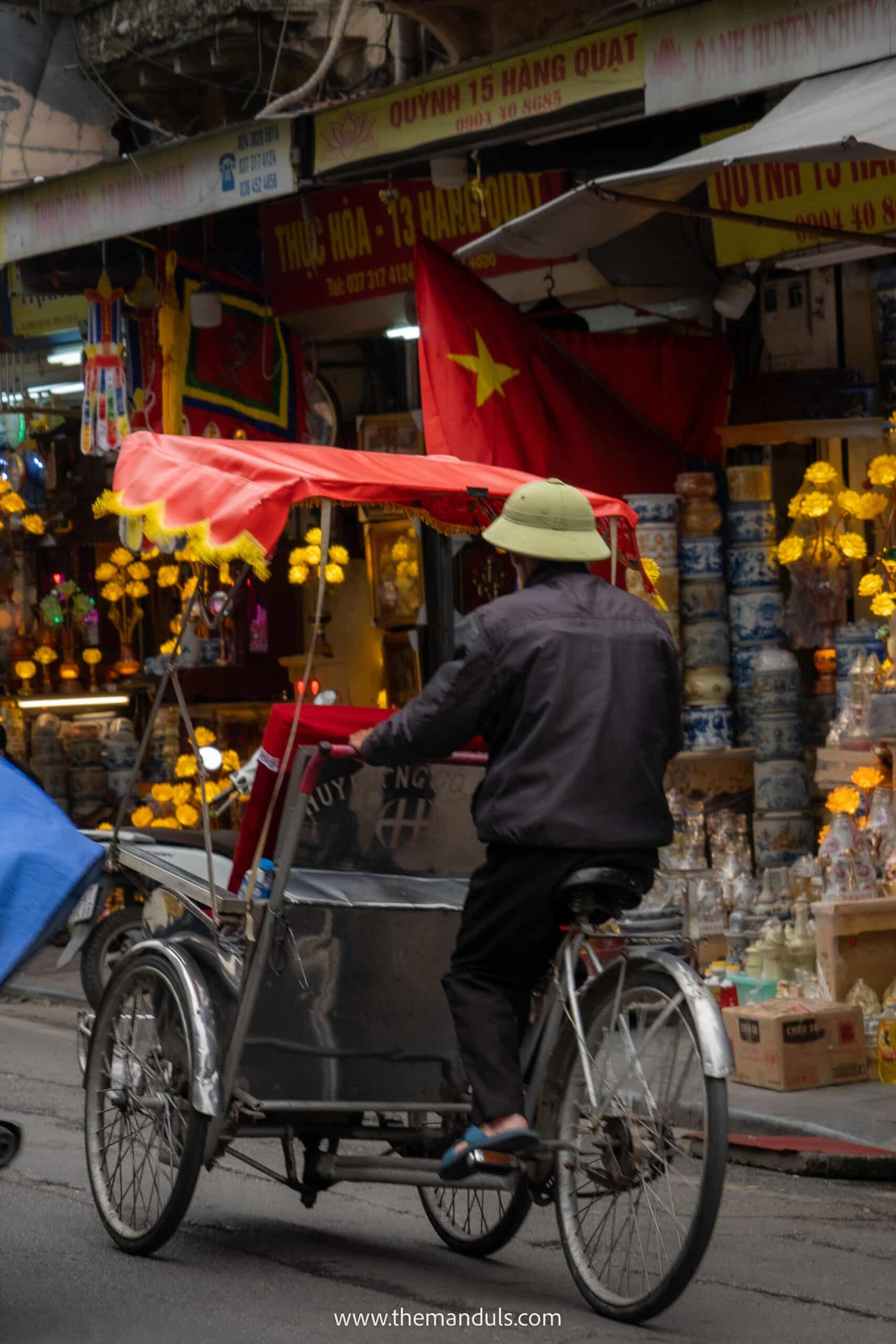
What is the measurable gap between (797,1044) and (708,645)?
112 inches

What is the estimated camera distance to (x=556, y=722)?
14.3 feet

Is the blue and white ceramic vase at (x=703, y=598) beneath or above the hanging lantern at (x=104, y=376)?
beneath

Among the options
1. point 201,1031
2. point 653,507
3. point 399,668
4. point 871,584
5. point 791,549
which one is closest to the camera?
point 201,1031

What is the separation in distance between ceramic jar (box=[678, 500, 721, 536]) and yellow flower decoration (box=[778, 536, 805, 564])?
0.44 m

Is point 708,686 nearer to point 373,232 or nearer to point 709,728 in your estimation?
point 709,728

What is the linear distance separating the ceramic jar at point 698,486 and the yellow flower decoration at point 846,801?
1.92 m

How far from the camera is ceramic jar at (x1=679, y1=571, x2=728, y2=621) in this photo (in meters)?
9.72

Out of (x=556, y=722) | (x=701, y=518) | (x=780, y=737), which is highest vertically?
(x=701, y=518)

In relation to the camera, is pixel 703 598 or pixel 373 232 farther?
pixel 373 232

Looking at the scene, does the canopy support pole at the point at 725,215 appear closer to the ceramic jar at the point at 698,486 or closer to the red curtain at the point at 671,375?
the ceramic jar at the point at 698,486

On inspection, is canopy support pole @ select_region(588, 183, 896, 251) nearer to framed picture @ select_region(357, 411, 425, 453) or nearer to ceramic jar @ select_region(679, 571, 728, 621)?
ceramic jar @ select_region(679, 571, 728, 621)

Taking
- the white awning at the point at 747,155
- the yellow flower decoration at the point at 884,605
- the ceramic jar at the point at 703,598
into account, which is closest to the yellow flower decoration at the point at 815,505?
the ceramic jar at the point at 703,598

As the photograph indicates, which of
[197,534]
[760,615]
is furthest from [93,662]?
[197,534]

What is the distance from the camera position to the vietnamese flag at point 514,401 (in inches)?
360
